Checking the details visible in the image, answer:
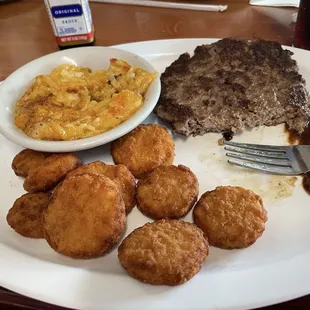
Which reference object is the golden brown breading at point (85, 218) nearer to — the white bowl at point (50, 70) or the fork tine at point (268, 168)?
the white bowl at point (50, 70)

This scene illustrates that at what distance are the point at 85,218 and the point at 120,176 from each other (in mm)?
244

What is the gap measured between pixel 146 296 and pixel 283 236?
0.52m

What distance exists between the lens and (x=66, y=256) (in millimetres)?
1396

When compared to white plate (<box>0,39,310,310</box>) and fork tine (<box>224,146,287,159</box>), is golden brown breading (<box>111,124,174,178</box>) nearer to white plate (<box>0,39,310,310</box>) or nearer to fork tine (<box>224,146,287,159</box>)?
white plate (<box>0,39,310,310</box>)

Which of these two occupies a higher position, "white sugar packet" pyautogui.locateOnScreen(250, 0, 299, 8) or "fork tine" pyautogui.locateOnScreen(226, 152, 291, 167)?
"white sugar packet" pyautogui.locateOnScreen(250, 0, 299, 8)

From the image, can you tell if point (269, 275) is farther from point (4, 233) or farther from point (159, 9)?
point (159, 9)

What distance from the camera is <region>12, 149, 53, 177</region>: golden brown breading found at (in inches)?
66.6

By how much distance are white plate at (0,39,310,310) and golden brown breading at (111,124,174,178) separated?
0.13 meters

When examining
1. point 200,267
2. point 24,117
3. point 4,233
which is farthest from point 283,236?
point 24,117

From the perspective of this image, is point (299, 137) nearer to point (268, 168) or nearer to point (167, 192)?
point (268, 168)

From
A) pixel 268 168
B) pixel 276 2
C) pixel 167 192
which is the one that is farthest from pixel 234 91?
pixel 276 2

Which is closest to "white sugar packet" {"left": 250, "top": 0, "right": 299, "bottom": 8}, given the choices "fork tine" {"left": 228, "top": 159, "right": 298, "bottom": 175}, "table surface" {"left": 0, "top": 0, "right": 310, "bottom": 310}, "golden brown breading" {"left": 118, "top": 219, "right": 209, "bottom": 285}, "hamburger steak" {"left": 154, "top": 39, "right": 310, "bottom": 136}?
"table surface" {"left": 0, "top": 0, "right": 310, "bottom": 310}

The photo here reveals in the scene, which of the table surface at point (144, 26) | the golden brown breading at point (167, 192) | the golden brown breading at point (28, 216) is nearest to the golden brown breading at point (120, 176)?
the golden brown breading at point (167, 192)

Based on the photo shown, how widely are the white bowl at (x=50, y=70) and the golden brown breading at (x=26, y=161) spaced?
0.06 metres
